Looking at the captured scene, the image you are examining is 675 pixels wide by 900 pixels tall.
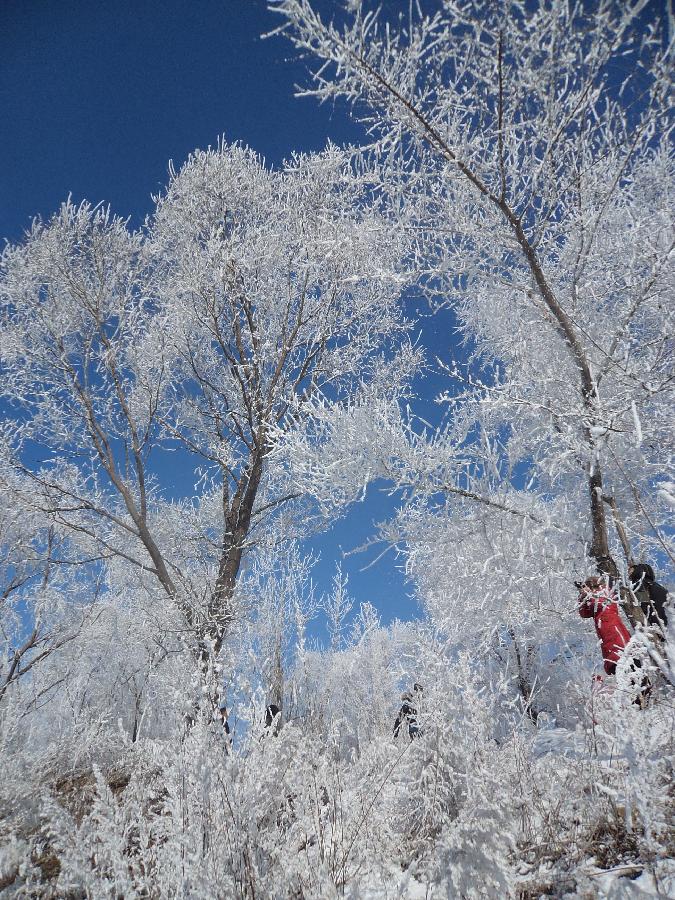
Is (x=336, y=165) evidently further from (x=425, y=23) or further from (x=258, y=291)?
(x=425, y=23)

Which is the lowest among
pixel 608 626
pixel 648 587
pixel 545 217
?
pixel 608 626

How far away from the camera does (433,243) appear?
421cm

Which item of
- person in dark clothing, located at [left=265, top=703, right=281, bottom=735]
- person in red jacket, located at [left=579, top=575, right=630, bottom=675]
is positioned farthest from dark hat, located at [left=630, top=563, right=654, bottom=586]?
person in dark clothing, located at [left=265, top=703, right=281, bottom=735]

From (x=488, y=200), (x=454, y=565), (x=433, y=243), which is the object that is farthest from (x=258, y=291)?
(x=454, y=565)

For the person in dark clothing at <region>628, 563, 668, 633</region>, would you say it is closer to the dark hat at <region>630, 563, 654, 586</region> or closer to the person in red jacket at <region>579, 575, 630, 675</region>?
the dark hat at <region>630, 563, 654, 586</region>

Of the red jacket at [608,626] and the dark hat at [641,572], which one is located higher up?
the dark hat at [641,572]

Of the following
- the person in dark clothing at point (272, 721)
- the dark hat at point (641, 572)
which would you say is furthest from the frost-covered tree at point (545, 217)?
the person in dark clothing at point (272, 721)

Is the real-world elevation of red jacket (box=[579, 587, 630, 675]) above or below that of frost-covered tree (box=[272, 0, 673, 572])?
below

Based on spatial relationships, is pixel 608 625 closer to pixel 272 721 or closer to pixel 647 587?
pixel 647 587

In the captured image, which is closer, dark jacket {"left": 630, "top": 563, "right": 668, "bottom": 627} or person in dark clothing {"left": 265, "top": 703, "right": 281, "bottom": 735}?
person in dark clothing {"left": 265, "top": 703, "right": 281, "bottom": 735}

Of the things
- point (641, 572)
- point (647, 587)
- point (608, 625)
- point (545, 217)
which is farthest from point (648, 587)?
point (545, 217)

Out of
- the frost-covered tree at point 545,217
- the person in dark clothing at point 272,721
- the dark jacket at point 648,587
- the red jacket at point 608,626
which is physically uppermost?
the frost-covered tree at point 545,217

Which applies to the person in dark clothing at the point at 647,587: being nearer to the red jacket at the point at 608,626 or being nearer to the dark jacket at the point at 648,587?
the dark jacket at the point at 648,587

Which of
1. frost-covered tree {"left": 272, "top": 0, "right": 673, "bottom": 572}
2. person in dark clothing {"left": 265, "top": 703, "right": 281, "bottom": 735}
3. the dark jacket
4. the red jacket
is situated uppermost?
frost-covered tree {"left": 272, "top": 0, "right": 673, "bottom": 572}
